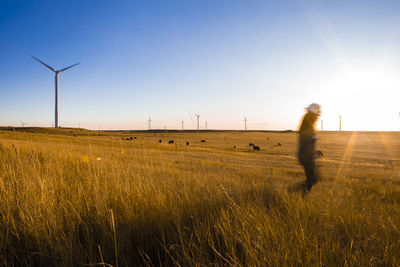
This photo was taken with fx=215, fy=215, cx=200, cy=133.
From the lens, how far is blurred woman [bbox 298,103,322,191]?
17.3ft

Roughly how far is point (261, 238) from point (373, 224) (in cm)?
177

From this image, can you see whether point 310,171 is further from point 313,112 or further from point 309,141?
point 313,112

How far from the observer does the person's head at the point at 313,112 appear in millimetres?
5258

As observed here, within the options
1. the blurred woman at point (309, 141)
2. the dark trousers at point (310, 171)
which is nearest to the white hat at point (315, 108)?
the blurred woman at point (309, 141)

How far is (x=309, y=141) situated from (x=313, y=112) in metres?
0.71

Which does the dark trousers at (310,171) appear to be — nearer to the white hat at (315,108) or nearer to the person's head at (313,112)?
the person's head at (313,112)

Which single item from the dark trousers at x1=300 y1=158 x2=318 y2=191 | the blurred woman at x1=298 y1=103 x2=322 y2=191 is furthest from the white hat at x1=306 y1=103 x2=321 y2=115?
the dark trousers at x1=300 y1=158 x2=318 y2=191

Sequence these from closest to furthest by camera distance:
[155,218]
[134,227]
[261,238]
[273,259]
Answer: [273,259] → [261,238] → [134,227] → [155,218]

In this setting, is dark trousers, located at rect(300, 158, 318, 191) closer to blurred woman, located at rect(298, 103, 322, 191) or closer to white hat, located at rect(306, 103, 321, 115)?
blurred woman, located at rect(298, 103, 322, 191)

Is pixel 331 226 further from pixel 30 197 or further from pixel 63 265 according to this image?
pixel 30 197

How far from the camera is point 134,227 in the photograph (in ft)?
7.98

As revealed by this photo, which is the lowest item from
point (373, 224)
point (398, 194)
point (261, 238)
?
point (398, 194)

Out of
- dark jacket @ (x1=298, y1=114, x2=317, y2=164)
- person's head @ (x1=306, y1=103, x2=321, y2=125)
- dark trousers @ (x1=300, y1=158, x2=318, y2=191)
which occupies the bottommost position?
dark trousers @ (x1=300, y1=158, x2=318, y2=191)

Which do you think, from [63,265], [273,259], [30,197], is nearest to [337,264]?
[273,259]
